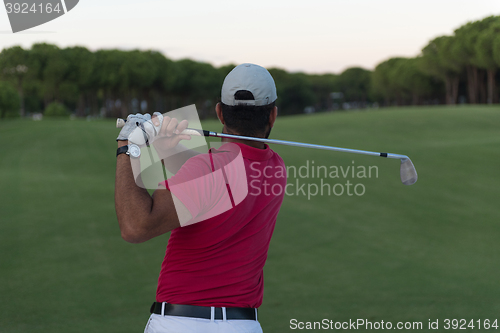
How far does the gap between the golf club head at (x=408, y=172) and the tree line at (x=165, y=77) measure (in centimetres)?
4349

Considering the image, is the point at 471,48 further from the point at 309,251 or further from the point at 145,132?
the point at 145,132

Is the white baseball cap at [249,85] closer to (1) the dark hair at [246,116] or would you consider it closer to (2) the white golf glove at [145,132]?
(1) the dark hair at [246,116]

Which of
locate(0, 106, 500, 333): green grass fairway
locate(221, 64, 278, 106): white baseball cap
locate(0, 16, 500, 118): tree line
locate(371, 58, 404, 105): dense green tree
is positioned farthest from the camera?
locate(371, 58, 404, 105): dense green tree

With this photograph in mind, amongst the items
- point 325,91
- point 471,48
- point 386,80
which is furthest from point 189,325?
point 325,91

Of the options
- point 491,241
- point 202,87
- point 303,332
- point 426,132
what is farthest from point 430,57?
point 303,332

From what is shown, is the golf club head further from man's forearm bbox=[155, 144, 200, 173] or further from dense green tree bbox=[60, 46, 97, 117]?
dense green tree bbox=[60, 46, 97, 117]

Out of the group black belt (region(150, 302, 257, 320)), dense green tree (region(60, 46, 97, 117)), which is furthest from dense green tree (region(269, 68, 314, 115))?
black belt (region(150, 302, 257, 320))

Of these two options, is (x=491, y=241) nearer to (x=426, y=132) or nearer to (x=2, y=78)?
(x=426, y=132)

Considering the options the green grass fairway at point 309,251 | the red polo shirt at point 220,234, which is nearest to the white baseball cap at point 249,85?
the red polo shirt at point 220,234

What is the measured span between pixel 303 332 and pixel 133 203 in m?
4.09

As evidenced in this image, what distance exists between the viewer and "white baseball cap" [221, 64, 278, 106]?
207cm

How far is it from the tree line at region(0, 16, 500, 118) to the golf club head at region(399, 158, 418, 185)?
43492 millimetres

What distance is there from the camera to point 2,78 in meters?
48.6

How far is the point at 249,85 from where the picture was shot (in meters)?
2.07
